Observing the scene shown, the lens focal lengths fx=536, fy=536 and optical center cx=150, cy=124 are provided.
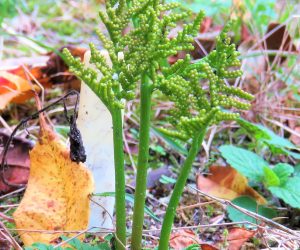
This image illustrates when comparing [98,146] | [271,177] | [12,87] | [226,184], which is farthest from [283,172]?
[12,87]

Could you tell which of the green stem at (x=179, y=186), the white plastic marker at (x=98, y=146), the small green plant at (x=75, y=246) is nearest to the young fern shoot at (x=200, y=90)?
the green stem at (x=179, y=186)

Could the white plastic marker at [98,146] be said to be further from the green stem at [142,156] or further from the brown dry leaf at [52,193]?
the green stem at [142,156]

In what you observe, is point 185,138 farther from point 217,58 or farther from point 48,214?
point 48,214

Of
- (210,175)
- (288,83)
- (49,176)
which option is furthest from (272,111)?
(49,176)

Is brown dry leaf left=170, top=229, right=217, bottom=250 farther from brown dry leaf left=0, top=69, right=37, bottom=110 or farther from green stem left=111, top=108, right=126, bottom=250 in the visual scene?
brown dry leaf left=0, top=69, right=37, bottom=110

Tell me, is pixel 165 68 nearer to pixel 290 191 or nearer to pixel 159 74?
pixel 159 74

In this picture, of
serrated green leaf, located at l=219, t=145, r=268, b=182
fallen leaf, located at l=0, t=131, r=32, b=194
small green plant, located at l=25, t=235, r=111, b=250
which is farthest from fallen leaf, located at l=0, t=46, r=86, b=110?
small green plant, located at l=25, t=235, r=111, b=250
